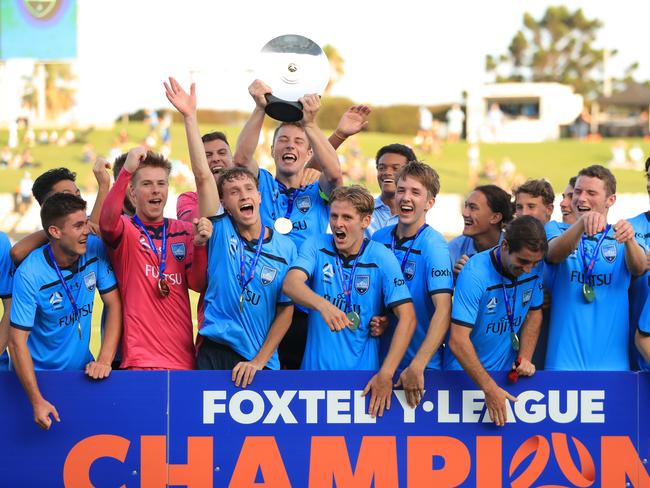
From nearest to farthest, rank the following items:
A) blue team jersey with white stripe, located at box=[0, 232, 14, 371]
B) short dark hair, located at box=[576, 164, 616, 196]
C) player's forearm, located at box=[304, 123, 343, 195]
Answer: blue team jersey with white stripe, located at box=[0, 232, 14, 371]
short dark hair, located at box=[576, 164, 616, 196]
player's forearm, located at box=[304, 123, 343, 195]

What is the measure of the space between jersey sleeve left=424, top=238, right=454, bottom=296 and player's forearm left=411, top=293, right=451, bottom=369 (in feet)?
0.19

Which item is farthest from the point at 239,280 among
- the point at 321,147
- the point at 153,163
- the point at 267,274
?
the point at 321,147

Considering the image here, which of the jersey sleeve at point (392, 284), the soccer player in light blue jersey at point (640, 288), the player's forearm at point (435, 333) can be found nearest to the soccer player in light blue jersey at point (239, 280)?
the jersey sleeve at point (392, 284)

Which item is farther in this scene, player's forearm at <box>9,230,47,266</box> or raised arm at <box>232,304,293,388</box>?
player's forearm at <box>9,230,47,266</box>

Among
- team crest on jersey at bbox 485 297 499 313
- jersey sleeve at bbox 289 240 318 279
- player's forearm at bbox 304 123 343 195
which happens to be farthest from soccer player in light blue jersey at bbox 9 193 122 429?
team crest on jersey at bbox 485 297 499 313

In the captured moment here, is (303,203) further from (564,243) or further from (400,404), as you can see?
(564,243)

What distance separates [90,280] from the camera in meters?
5.62

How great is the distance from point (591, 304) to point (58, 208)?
309cm

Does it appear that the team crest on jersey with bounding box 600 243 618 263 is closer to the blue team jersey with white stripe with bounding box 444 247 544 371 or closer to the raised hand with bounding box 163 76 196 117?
the blue team jersey with white stripe with bounding box 444 247 544 371

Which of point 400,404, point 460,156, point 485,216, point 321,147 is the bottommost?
point 400,404

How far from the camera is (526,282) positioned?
18.3 ft

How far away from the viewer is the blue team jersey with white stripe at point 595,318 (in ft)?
18.7

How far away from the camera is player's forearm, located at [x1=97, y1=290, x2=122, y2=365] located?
555 cm

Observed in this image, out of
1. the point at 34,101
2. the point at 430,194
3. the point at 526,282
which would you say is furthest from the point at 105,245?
the point at 34,101
